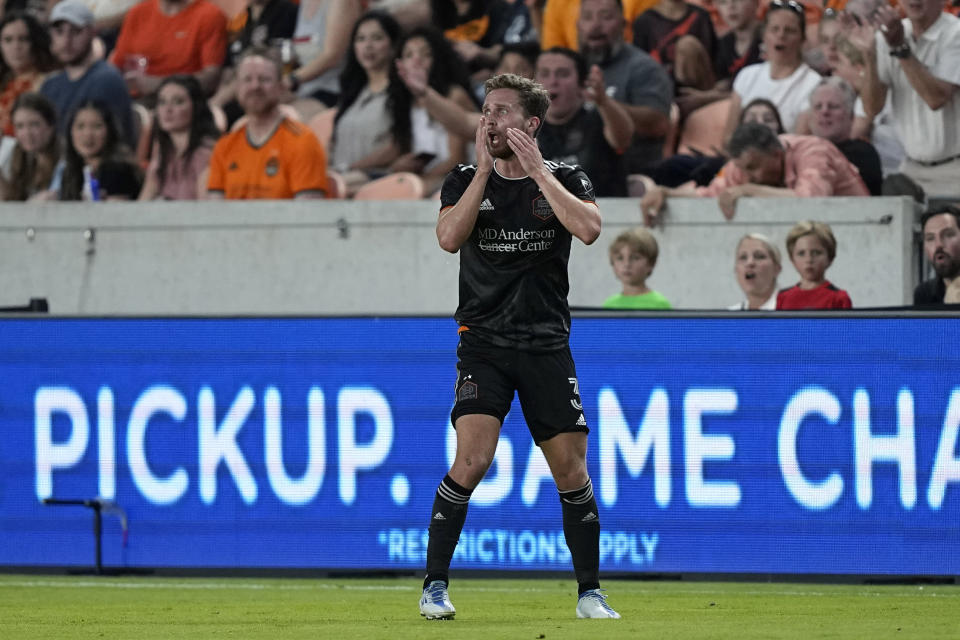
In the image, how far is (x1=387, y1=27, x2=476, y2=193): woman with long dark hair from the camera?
13297mm

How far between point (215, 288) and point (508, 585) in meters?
4.98

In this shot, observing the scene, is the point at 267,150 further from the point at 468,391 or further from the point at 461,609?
the point at 468,391

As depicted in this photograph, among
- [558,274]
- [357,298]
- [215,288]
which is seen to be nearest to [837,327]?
[558,274]

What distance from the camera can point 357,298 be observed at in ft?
42.5

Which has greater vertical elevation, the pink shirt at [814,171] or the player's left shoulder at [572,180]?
the pink shirt at [814,171]

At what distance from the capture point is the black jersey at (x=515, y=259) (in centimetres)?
634

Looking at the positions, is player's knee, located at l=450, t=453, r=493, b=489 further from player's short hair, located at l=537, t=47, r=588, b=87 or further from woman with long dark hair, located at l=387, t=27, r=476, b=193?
woman with long dark hair, located at l=387, t=27, r=476, b=193

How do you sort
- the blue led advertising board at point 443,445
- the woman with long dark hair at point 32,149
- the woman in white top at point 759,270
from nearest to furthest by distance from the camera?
the blue led advertising board at point 443,445 → the woman in white top at point 759,270 → the woman with long dark hair at point 32,149

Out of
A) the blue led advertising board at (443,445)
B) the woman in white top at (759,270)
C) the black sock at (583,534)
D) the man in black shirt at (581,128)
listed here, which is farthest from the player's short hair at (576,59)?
the black sock at (583,534)

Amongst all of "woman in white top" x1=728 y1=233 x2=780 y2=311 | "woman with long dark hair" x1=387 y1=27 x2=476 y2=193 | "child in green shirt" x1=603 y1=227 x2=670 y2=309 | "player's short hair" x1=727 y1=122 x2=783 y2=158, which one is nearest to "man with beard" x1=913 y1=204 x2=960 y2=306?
"woman in white top" x1=728 y1=233 x2=780 y2=311

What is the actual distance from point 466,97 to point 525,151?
727cm

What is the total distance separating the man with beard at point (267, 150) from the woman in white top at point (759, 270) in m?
4.08

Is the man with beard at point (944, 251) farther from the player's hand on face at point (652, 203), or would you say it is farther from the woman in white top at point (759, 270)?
the player's hand on face at point (652, 203)

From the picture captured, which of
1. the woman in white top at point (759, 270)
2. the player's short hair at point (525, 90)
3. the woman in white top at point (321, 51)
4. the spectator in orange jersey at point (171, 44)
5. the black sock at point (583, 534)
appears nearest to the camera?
the player's short hair at point (525, 90)
